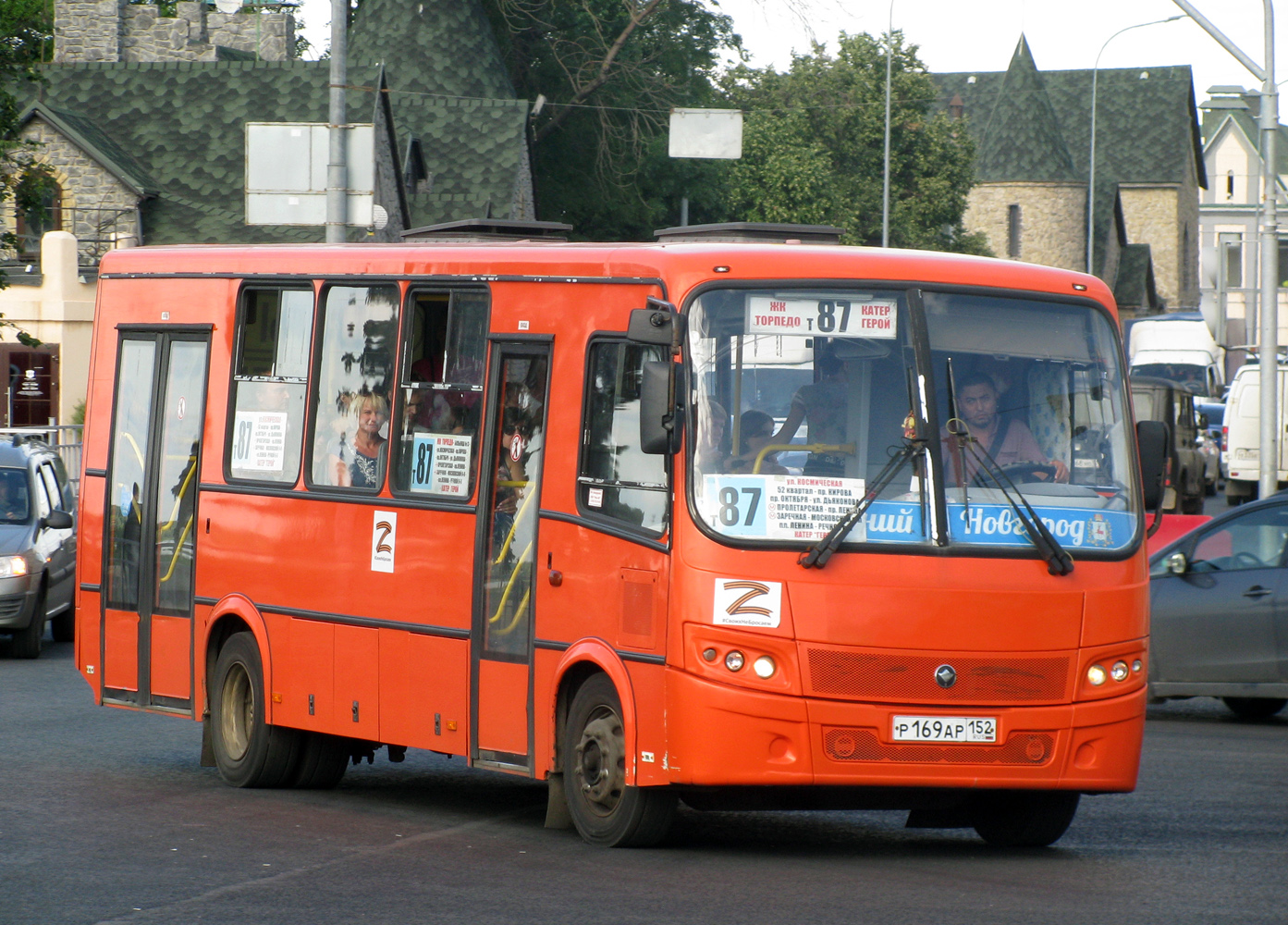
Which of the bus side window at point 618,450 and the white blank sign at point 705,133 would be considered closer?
the bus side window at point 618,450

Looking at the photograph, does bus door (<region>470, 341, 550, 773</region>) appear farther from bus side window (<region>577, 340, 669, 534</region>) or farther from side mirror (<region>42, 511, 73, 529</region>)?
side mirror (<region>42, 511, 73, 529</region>)

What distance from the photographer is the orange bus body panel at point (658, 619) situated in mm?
8320

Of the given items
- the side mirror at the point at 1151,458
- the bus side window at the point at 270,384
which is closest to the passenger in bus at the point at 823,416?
the side mirror at the point at 1151,458

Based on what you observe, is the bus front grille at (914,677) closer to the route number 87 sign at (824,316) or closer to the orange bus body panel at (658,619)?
the orange bus body panel at (658,619)

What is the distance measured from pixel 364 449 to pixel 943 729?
3.63m

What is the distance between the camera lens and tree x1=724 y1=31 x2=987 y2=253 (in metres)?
74.9

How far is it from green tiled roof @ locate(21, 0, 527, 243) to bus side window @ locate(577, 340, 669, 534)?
113ft

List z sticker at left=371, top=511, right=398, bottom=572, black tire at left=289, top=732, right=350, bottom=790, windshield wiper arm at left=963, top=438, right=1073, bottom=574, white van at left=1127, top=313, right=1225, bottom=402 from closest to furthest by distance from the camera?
1. windshield wiper arm at left=963, top=438, right=1073, bottom=574
2. z sticker at left=371, top=511, right=398, bottom=572
3. black tire at left=289, top=732, right=350, bottom=790
4. white van at left=1127, top=313, right=1225, bottom=402

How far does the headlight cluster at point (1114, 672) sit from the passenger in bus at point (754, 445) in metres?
1.50

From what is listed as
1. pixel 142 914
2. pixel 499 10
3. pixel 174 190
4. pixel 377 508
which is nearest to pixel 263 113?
pixel 174 190

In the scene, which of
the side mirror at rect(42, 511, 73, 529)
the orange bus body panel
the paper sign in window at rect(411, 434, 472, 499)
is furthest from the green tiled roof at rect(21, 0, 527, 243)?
the paper sign in window at rect(411, 434, 472, 499)

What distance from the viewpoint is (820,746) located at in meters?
8.32

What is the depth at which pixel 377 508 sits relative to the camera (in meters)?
10.5

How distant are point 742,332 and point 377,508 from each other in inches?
104
